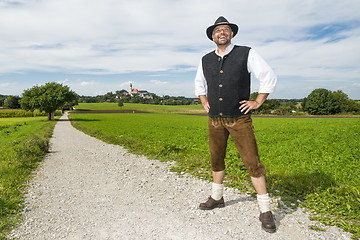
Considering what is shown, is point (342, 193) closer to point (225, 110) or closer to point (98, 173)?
point (225, 110)

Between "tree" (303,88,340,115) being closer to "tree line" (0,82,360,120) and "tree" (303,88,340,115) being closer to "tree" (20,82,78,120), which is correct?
"tree line" (0,82,360,120)

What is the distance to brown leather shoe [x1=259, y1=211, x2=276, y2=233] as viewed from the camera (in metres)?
3.31

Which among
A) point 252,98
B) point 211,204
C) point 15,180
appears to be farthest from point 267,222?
point 252,98

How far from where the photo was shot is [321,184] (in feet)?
15.5

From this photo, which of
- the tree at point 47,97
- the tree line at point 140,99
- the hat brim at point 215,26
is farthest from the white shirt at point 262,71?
the tree line at point 140,99

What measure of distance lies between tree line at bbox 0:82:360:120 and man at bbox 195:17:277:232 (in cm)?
161

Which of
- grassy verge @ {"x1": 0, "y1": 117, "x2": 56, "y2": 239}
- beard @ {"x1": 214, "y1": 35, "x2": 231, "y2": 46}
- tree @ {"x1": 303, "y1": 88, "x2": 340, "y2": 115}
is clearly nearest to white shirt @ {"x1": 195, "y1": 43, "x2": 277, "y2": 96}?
beard @ {"x1": 214, "y1": 35, "x2": 231, "y2": 46}

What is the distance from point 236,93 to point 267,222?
1946mm

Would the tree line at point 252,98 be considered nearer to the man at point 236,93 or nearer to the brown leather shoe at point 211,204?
the man at point 236,93

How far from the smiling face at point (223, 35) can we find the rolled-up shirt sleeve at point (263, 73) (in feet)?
1.58

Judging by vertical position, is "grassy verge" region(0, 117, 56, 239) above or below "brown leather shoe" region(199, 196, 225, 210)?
above

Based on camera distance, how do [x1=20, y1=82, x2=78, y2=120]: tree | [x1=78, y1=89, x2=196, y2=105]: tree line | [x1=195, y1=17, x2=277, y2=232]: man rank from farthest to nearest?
[x1=78, y1=89, x2=196, y2=105]: tree line
[x1=20, y1=82, x2=78, y2=120]: tree
[x1=195, y1=17, x2=277, y2=232]: man

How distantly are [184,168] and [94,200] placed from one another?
2.77m

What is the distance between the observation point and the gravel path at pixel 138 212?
3.31m
